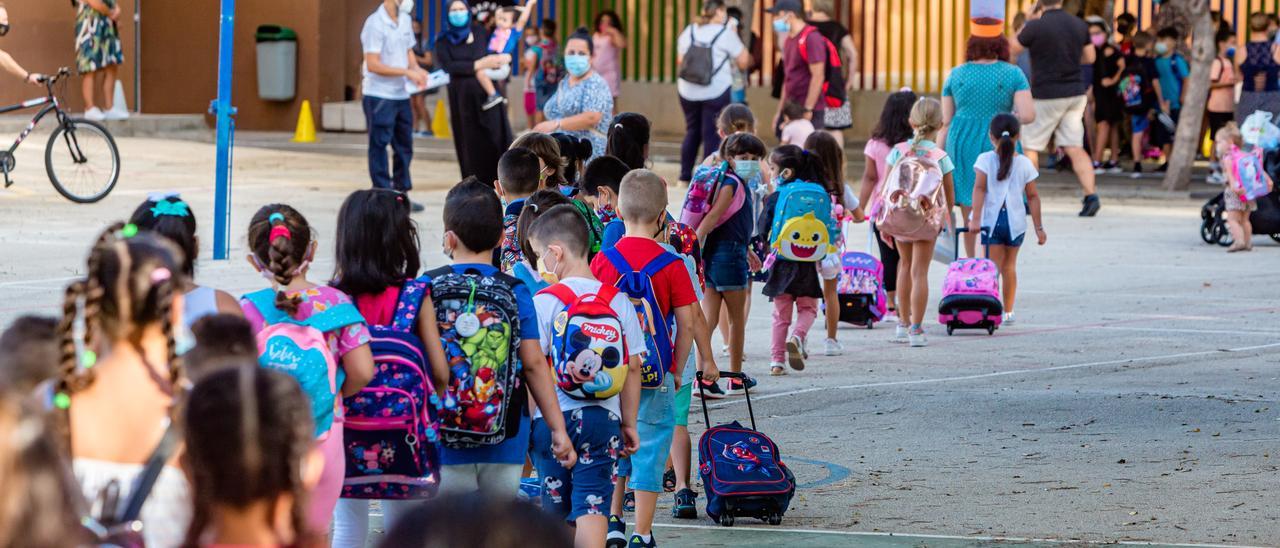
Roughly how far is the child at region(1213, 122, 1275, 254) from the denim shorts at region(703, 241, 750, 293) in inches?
302

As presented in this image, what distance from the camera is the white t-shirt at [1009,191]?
1154cm

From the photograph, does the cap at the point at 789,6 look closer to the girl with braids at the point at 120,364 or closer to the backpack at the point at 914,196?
the backpack at the point at 914,196

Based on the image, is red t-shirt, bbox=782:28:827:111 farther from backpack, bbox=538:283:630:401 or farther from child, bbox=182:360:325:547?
child, bbox=182:360:325:547

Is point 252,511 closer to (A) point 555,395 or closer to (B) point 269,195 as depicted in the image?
(A) point 555,395

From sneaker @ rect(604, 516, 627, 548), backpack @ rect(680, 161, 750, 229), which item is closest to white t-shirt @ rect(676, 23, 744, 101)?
backpack @ rect(680, 161, 750, 229)

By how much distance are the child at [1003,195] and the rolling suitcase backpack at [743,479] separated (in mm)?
5108

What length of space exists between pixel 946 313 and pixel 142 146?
12783mm

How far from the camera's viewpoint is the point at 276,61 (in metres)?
25.1

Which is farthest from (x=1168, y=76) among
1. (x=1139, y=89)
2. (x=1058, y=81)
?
(x=1058, y=81)

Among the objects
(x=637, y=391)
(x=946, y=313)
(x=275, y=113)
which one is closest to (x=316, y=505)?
(x=637, y=391)

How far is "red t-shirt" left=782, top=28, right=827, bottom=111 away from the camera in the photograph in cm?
1669

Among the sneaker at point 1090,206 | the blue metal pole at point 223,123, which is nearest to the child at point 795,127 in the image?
the blue metal pole at point 223,123

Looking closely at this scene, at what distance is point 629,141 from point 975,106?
5.41 metres

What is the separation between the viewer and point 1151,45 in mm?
23016
